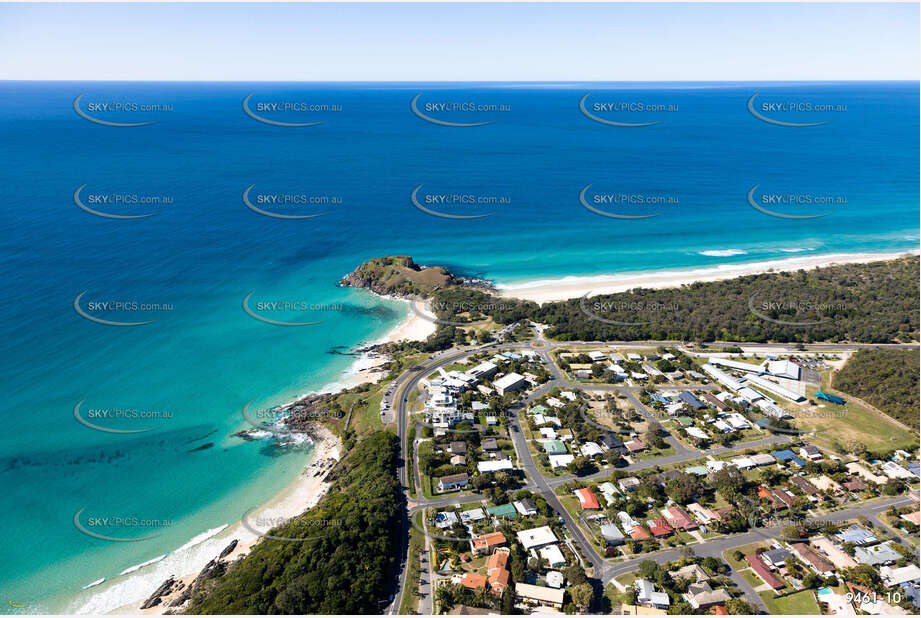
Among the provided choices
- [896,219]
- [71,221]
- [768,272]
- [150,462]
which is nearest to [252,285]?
[150,462]

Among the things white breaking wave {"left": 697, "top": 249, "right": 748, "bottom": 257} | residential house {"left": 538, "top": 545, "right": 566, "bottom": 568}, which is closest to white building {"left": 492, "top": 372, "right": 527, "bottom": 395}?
residential house {"left": 538, "top": 545, "right": 566, "bottom": 568}

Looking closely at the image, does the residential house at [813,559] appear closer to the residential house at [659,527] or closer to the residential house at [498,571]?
the residential house at [659,527]

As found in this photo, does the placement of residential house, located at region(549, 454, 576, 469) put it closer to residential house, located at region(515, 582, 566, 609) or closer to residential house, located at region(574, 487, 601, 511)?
residential house, located at region(574, 487, 601, 511)

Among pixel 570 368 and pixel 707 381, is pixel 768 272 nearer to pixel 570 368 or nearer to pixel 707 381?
pixel 707 381

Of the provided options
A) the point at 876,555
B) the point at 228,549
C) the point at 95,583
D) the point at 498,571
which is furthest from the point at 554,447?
the point at 95,583

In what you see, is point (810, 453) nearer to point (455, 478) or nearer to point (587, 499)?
point (587, 499)

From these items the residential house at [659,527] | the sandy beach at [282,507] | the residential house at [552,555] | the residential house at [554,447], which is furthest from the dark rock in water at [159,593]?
the residential house at [659,527]

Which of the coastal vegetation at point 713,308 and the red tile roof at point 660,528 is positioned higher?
the coastal vegetation at point 713,308
